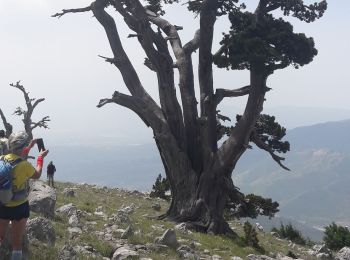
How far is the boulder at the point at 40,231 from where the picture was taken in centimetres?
925

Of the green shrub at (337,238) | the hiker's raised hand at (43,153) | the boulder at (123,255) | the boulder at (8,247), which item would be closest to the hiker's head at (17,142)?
the hiker's raised hand at (43,153)

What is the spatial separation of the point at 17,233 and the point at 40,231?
2230 mm

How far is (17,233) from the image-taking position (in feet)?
23.5

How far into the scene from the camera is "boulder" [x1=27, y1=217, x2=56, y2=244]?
925cm

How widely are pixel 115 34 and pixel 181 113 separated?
5.16 metres

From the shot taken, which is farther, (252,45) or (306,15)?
(306,15)

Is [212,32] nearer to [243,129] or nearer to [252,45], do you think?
[252,45]

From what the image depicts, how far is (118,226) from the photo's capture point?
13992mm

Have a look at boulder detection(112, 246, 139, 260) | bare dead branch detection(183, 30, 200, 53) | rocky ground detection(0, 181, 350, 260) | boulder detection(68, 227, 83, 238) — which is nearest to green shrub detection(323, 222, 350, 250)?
rocky ground detection(0, 181, 350, 260)

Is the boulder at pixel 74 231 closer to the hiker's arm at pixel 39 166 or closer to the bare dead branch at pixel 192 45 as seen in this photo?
the hiker's arm at pixel 39 166

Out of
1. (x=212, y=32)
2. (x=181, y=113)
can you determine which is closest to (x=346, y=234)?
(x=181, y=113)

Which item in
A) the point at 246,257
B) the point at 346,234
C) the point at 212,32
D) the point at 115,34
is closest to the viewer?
the point at 246,257

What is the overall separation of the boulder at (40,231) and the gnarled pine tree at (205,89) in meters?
9.90

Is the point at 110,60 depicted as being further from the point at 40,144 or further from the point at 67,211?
the point at 40,144
